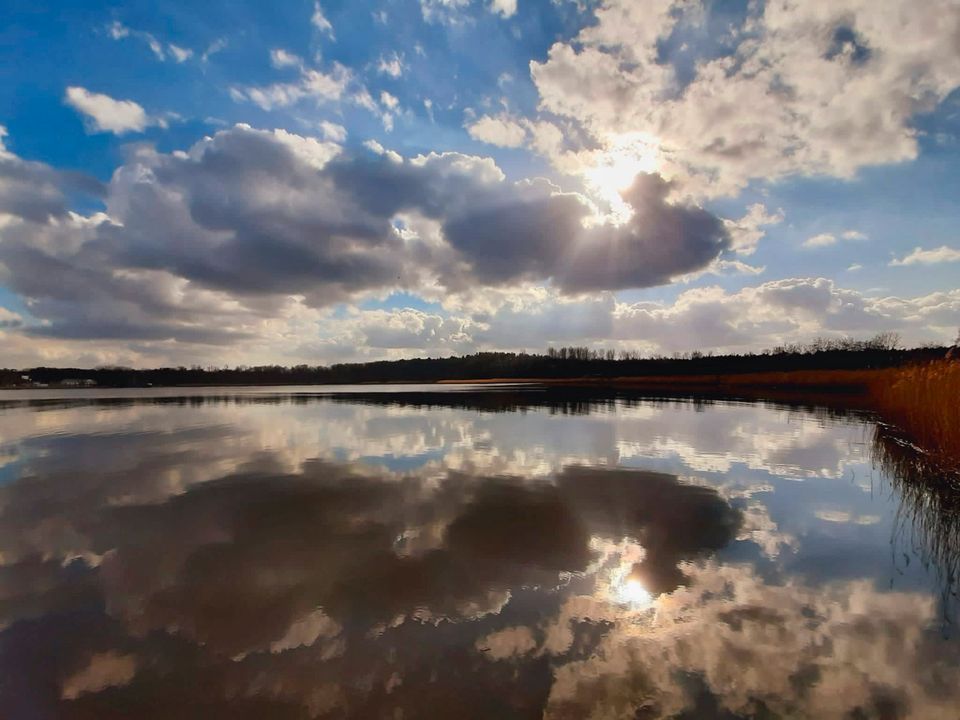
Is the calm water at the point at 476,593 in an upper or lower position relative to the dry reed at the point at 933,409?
lower

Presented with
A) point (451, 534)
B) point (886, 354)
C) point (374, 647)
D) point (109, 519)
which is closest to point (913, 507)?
point (451, 534)

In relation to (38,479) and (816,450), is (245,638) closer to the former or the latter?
(38,479)

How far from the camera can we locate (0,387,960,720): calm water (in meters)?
4.09

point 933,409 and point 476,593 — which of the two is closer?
point 476,593

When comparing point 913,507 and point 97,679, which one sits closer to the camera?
point 97,679

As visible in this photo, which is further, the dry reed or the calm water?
the dry reed

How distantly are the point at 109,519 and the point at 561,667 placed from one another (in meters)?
8.58

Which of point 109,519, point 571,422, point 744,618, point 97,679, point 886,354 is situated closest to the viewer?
point 97,679

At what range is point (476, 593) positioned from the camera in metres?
5.88

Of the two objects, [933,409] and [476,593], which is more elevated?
[933,409]

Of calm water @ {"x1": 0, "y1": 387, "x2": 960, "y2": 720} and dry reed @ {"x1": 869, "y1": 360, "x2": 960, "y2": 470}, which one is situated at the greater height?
dry reed @ {"x1": 869, "y1": 360, "x2": 960, "y2": 470}

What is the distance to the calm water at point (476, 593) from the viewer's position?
4090 millimetres

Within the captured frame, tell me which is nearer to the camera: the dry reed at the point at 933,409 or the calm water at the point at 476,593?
the calm water at the point at 476,593

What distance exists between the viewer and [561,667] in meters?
4.40
